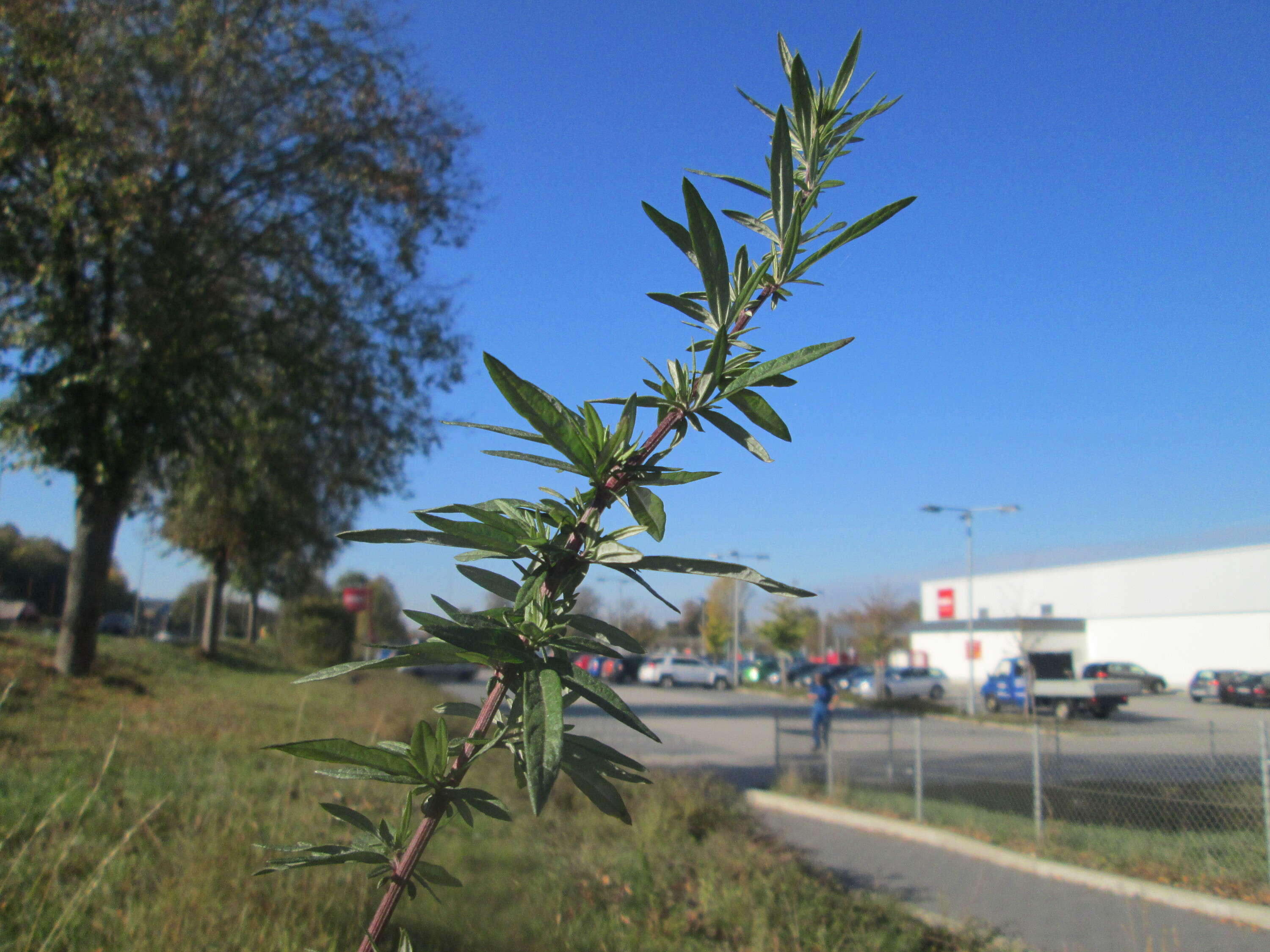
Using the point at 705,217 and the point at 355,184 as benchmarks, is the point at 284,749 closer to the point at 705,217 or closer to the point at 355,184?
the point at 705,217

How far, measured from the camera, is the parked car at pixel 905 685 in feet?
130

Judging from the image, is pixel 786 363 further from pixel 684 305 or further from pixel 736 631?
pixel 736 631

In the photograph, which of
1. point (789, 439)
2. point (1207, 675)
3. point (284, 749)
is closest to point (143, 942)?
point (284, 749)

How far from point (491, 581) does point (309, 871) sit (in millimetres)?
3799

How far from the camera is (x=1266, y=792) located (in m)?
7.21

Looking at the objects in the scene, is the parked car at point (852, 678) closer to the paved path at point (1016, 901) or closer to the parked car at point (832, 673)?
the parked car at point (832, 673)

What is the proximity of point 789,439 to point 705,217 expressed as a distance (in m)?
0.20

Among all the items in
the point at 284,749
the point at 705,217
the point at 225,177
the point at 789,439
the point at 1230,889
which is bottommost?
the point at 1230,889

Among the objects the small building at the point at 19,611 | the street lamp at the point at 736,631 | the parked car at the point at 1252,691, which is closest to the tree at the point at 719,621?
the street lamp at the point at 736,631

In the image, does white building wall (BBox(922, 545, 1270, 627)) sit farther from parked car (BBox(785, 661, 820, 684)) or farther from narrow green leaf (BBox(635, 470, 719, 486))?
narrow green leaf (BBox(635, 470, 719, 486))

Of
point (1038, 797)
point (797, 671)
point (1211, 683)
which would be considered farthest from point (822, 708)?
point (797, 671)

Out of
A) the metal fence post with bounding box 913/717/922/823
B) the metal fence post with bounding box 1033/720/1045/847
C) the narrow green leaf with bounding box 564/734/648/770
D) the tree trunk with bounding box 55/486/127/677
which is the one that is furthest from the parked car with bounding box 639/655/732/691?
the narrow green leaf with bounding box 564/734/648/770

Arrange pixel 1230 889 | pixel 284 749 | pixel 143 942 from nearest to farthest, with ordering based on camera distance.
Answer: pixel 284 749
pixel 143 942
pixel 1230 889

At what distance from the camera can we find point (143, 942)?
3006 millimetres
